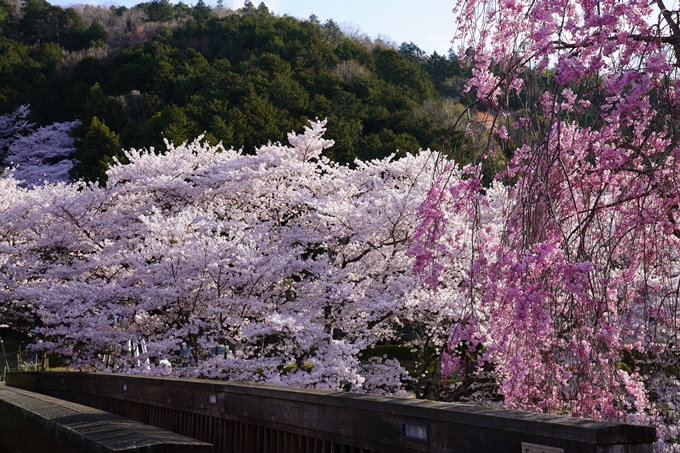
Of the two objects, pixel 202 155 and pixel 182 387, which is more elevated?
pixel 202 155

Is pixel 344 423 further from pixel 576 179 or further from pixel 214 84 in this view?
pixel 214 84

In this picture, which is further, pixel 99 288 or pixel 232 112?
pixel 232 112

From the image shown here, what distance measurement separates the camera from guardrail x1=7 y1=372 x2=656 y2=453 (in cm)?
187

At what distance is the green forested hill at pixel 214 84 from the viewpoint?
97.9ft

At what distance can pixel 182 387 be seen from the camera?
14.0 ft

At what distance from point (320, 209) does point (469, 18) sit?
258 inches

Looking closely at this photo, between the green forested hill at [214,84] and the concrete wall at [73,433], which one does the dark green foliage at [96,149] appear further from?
the concrete wall at [73,433]

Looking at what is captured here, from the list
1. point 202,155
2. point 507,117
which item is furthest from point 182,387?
point 202,155

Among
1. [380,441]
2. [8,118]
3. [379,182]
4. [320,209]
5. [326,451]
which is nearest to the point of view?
[380,441]

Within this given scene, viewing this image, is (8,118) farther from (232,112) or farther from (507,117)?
(507,117)

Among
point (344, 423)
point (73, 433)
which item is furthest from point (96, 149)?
point (344, 423)

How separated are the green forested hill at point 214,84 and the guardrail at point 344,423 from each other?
74.0ft

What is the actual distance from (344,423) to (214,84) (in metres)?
34.1

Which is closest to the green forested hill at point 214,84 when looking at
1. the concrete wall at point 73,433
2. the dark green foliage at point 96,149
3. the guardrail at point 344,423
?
the dark green foliage at point 96,149
